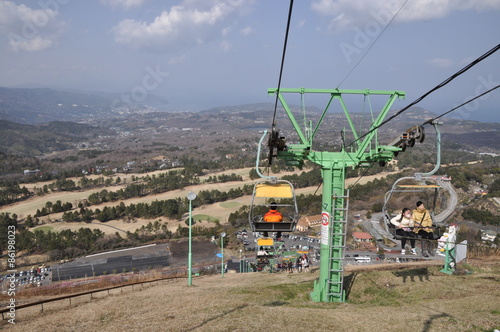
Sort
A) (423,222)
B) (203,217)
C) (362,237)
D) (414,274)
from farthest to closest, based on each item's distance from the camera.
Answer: (203,217), (362,237), (414,274), (423,222)

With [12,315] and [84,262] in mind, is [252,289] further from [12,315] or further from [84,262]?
[84,262]

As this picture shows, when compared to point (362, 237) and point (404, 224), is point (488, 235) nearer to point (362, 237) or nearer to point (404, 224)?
point (362, 237)

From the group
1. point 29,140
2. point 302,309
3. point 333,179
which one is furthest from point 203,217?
point 29,140

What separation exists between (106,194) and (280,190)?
66.0 m

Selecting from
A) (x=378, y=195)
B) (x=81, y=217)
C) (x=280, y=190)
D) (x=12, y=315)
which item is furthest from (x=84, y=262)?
(x=378, y=195)

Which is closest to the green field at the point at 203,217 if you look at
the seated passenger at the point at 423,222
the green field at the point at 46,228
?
the green field at the point at 46,228

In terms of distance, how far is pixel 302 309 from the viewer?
9.95 m

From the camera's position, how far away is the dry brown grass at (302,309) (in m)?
8.47

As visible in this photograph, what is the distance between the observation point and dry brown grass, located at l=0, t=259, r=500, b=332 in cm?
847

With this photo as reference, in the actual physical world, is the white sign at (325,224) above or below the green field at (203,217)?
above

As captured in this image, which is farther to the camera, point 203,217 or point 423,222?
point 203,217

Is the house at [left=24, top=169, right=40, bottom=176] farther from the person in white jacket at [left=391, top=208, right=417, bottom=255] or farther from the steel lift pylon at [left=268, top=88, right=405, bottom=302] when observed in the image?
the person in white jacket at [left=391, top=208, right=417, bottom=255]

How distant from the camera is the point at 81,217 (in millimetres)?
57688

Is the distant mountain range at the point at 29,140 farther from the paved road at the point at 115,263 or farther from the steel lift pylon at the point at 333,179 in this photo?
the steel lift pylon at the point at 333,179
